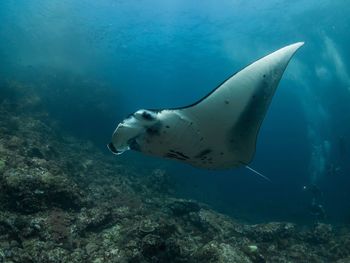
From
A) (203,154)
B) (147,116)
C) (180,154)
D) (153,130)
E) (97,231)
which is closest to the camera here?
(147,116)

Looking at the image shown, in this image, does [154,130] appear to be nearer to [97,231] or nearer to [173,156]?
[173,156]

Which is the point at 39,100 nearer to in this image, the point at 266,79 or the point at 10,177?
the point at 10,177

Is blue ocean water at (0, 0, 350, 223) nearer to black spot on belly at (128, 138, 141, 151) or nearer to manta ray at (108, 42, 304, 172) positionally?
manta ray at (108, 42, 304, 172)

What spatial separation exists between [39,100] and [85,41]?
26212mm

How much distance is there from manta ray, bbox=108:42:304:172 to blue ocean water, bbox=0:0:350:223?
17.5 m

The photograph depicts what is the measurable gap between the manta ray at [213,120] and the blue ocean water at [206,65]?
17526 millimetres

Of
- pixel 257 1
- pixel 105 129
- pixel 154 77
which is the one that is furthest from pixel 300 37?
pixel 154 77

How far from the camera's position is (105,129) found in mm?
27562

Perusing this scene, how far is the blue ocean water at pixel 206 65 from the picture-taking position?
1096 inches

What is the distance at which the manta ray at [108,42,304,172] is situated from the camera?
3.77 m

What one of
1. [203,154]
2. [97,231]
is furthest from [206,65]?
[203,154]

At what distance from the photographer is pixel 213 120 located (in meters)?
4.07

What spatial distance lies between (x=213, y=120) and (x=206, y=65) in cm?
4712

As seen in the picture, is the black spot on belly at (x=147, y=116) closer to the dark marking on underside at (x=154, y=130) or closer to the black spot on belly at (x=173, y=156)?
the dark marking on underside at (x=154, y=130)
